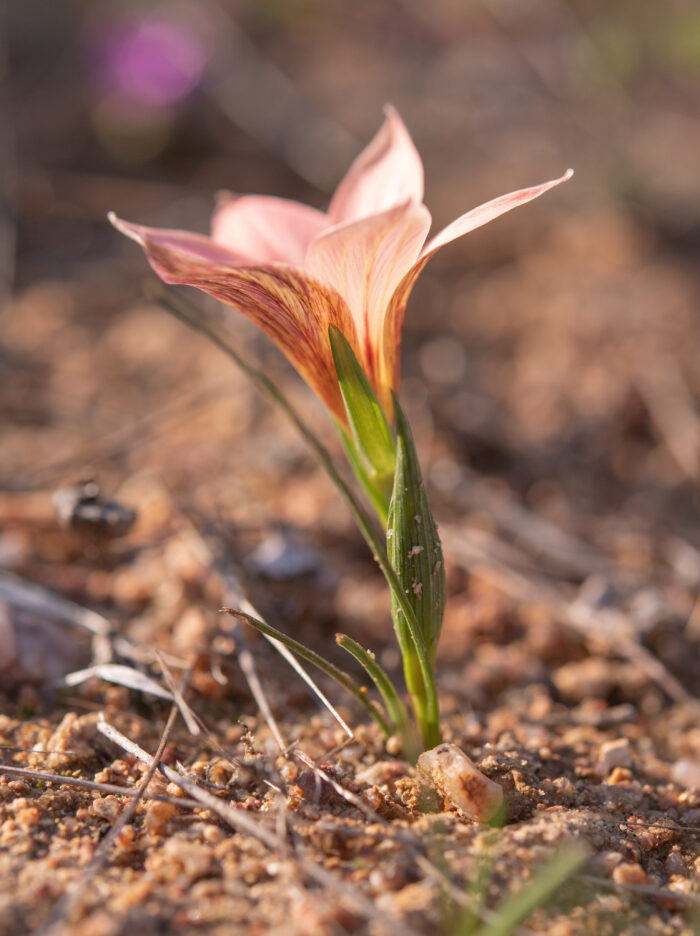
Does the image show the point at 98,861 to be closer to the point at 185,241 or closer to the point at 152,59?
the point at 185,241

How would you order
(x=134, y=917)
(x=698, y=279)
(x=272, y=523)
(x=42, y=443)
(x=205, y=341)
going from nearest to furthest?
(x=134, y=917)
(x=272, y=523)
(x=42, y=443)
(x=205, y=341)
(x=698, y=279)

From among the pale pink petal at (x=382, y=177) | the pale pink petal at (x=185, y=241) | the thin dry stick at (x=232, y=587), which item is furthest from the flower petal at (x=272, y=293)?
the thin dry stick at (x=232, y=587)

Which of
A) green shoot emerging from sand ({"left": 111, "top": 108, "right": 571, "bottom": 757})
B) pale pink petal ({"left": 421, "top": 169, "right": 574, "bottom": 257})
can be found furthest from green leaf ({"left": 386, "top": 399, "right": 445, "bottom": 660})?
pale pink petal ({"left": 421, "top": 169, "right": 574, "bottom": 257})

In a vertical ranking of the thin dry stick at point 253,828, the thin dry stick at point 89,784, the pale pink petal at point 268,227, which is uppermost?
the pale pink petal at point 268,227

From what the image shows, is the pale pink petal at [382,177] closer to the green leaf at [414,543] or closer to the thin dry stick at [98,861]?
the green leaf at [414,543]

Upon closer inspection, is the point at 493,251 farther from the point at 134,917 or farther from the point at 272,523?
the point at 134,917

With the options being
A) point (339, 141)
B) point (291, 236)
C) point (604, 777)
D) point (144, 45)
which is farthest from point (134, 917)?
point (144, 45)

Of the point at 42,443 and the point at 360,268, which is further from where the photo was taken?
the point at 42,443
